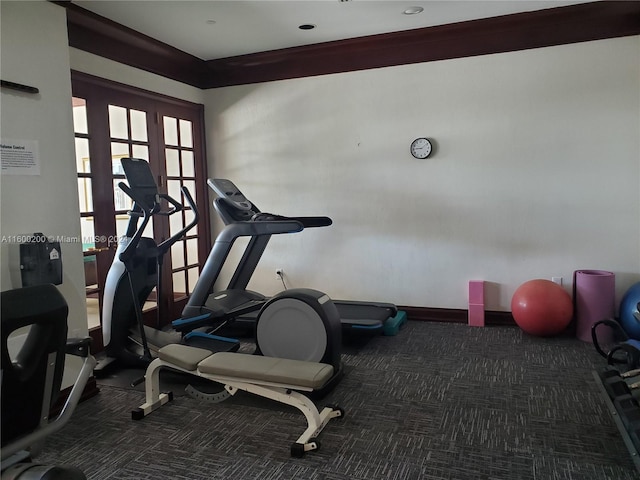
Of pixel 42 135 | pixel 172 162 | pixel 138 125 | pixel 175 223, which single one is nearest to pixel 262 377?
pixel 42 135

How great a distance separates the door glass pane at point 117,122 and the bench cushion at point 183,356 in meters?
2.43

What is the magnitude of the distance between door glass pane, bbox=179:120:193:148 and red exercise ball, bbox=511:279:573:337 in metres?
3.94

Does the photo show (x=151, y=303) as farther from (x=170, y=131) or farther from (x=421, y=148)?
(x=421, y=148)

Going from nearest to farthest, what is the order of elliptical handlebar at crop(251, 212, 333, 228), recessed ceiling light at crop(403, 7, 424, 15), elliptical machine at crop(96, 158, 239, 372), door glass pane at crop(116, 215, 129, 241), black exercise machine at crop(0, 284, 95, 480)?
black exercise machine at crop(0, 284, 95, 480) < elliptical machine at crop(96, 158, 239, 372) < elliptical handlebar at crop(251, 212, 333, 228) < recessed ceiling light at crop(403, 7, 424, 15) < door glass pane at crop(116, 215, 129, 241)

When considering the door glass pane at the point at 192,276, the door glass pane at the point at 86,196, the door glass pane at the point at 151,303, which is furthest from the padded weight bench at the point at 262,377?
the door glass pane at the point at 192,276

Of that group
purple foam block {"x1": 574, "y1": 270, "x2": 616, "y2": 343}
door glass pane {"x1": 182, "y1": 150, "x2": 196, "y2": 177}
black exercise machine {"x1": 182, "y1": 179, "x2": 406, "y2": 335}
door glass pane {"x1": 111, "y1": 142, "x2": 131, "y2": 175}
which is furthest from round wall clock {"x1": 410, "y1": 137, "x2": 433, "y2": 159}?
door glass pane {"x1": 111, "y1": 142, "x2": 131, "y2": 175}

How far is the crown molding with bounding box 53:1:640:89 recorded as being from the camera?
4.30 m

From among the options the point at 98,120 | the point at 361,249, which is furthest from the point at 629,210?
the point at 98,120

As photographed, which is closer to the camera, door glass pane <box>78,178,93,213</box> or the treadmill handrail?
the treadmill handrail

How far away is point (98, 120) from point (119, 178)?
0.56m

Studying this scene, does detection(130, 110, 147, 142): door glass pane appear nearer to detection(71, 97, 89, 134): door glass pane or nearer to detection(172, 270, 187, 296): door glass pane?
detection(71, 97, 89, 134): door glass pane

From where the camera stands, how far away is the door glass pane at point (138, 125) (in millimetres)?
4871

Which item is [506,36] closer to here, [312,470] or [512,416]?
[512,416]

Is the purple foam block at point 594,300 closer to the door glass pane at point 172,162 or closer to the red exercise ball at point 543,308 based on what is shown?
the red exercise ball at point 543,308
